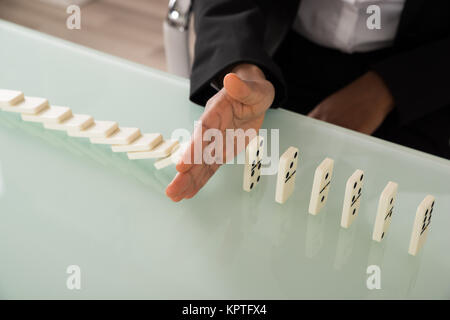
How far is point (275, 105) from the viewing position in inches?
33.3

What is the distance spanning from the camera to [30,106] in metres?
0.81

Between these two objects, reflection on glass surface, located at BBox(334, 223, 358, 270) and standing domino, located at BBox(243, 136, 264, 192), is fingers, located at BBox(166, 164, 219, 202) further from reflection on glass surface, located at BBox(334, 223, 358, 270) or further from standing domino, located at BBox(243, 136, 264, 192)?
reflection on glass surface, located at BBox(334, 223, 358, 270)

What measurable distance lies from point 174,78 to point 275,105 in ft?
0.61

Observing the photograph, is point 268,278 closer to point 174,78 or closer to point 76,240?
point 76,240

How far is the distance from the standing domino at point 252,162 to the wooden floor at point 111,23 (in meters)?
1.72

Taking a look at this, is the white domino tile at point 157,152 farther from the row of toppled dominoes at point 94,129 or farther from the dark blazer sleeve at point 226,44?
the dark blazer sleeve at point 226,44

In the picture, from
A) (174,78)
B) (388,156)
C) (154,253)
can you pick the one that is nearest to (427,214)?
(388,156)

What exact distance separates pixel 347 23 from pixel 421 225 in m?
0.63

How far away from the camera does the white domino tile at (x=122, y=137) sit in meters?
0.76

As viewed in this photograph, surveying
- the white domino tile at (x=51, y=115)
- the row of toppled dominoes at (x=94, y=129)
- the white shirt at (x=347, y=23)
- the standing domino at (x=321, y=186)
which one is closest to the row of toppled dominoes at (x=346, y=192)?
the standing domino at (x=321, y=186)

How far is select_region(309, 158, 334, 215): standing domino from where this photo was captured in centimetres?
65

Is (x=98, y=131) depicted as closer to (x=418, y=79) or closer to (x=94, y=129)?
(x=94, y=129)

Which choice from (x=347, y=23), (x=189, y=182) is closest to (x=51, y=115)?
(x=189, y=182)
